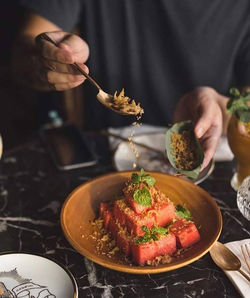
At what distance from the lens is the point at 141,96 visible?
233 cm

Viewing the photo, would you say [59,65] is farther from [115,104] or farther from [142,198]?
[142,198]

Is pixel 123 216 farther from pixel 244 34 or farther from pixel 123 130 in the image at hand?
pixel 244 34

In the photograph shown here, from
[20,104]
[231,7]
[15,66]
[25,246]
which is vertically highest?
[231,7]

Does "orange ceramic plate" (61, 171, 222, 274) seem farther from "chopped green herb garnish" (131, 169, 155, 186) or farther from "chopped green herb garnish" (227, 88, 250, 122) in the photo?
"chopped green herb garnish" (227, 88, 250, 122)

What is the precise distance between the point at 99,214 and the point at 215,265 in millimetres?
390

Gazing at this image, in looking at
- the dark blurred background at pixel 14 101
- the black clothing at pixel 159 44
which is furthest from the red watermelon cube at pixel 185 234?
the dark blurred background at pixel 14 101

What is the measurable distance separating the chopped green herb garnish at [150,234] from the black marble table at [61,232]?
3.9 inches

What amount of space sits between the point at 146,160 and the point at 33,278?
718 mm

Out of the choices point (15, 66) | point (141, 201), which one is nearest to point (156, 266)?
point (141, 201)

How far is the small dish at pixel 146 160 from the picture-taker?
150 cm

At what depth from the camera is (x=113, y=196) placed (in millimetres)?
1330

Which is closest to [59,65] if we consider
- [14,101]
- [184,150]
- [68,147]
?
[68,147]

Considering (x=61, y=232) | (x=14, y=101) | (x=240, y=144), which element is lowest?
(x=14, y=101)

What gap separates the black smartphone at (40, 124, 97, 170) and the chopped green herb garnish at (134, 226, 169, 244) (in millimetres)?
560
